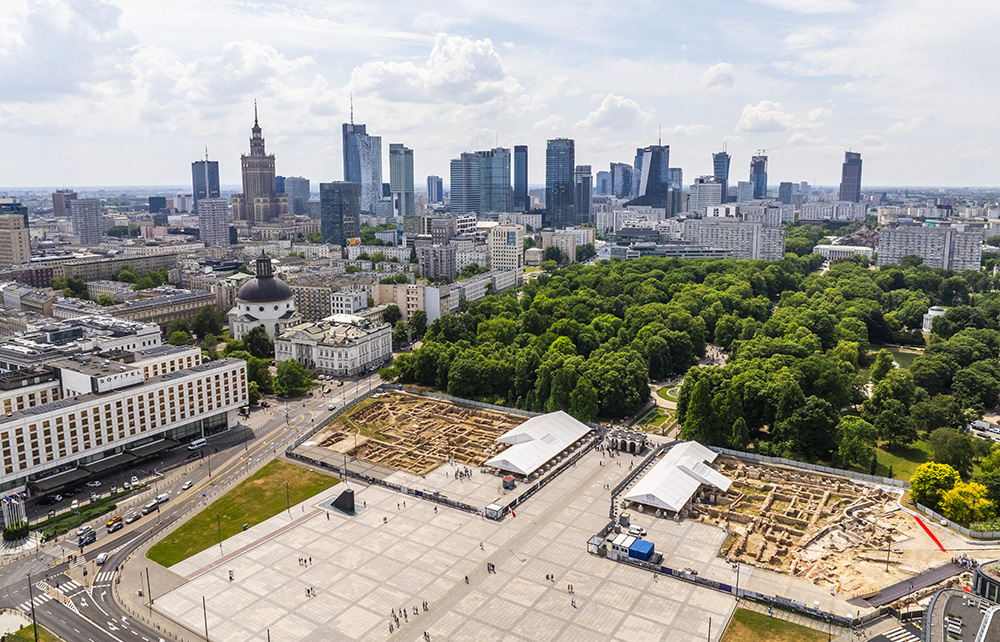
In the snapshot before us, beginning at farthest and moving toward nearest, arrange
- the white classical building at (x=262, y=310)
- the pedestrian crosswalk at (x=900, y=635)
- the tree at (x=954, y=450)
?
1. the white classical building at (x=262, y=310)
2. the tree at (x=954, y=450)
3. the pedestrian crosswalk at (x=900, y=635)

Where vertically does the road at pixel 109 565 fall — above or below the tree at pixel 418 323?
below

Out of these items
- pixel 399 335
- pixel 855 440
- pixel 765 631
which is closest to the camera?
pixel 765 631

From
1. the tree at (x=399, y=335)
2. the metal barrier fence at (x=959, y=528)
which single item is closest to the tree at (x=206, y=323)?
the tree at (x=399, y=335)

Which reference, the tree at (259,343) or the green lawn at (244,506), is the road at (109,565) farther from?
the tree at (259,343)

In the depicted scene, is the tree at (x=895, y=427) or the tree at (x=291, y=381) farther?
the tree at (x=291, y=381)

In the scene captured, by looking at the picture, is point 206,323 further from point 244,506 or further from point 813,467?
point 813,467

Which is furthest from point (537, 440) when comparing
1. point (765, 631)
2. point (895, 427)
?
point (895, 427)
